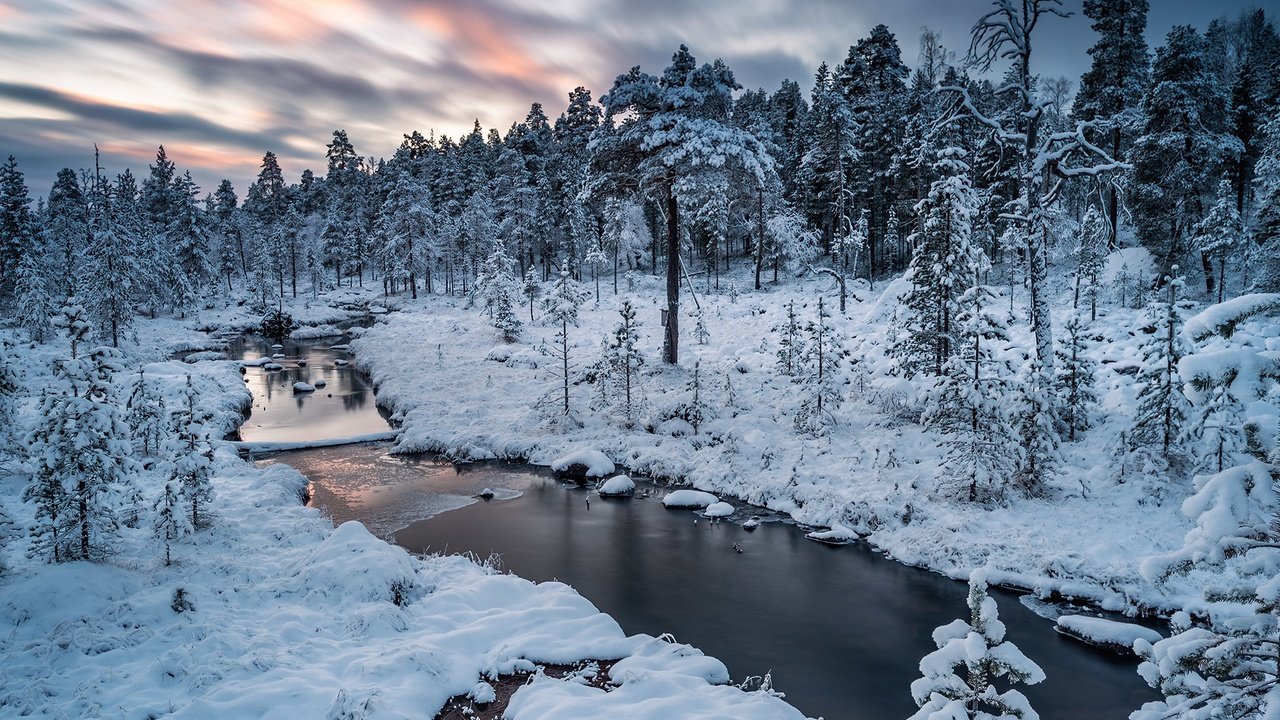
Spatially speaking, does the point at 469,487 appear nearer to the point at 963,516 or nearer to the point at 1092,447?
the point at 963,516

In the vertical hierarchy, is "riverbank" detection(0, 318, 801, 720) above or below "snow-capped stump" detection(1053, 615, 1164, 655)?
above

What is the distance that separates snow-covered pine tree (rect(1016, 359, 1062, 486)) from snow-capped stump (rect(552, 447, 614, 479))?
11.3m

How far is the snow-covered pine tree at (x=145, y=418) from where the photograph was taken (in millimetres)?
15453

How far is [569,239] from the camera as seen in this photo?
7069 cm

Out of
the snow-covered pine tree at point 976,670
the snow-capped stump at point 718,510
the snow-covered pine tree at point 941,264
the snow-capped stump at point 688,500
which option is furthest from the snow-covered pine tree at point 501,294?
the snow-covered pine tree at point 976,670

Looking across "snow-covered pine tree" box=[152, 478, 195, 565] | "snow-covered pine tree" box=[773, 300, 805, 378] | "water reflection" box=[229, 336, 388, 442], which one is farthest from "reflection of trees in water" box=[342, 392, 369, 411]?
"snow-covered pine tree" box=[773, 300, 805, 378]

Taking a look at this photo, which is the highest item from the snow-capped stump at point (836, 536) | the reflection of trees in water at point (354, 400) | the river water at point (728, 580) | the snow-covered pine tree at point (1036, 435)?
the snow-covered pine tree at point (1036, 435)

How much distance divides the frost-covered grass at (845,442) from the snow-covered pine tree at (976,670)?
9.66m

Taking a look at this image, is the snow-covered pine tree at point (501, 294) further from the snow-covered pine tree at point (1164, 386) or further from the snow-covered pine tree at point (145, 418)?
the snow-covered pine tree at point (1164, 386)

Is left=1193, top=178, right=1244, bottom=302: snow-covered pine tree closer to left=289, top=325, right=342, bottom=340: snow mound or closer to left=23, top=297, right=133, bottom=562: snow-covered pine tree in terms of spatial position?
left=23, top=297, right=133, bottom=562: snow-covered pine tree

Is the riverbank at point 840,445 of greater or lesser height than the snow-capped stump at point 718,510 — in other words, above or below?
above

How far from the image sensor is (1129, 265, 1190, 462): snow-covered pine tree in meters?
13.3

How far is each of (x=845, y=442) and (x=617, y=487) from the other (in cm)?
702

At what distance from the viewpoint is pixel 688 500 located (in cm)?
1698
